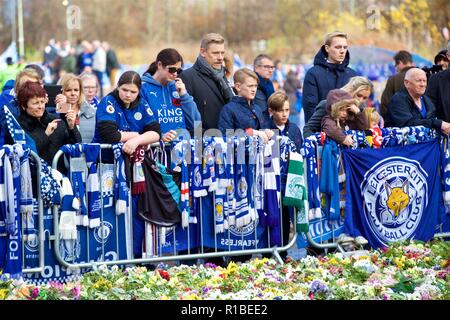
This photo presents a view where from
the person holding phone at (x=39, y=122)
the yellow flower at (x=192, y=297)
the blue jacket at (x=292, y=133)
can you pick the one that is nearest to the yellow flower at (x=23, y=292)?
the yellow flower at (x=192, y=297)

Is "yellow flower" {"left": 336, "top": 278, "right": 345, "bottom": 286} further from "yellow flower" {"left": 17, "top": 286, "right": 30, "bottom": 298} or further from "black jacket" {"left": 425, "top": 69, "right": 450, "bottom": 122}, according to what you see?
"black jacket" {"left": 425, "top": 69, "right": 450, "bottom": 122}

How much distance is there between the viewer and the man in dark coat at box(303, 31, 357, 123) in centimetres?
1441

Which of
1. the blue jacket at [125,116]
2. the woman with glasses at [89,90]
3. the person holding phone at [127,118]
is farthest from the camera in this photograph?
the woman with glasses at [89,90]

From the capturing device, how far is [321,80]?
14.4m

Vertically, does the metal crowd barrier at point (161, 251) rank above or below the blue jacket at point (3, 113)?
below

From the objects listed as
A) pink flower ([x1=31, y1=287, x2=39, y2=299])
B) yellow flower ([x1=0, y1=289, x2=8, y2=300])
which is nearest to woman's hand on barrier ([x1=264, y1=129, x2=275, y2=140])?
pink flower ([x1=31, y1=287, x2=39, y2=299])

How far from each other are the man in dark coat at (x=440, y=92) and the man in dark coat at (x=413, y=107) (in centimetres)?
59

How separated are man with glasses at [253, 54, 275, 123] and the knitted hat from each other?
2.24 ft

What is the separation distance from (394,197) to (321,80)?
178cm

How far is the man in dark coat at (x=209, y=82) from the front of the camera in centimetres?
1346

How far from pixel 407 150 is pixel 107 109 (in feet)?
11.6

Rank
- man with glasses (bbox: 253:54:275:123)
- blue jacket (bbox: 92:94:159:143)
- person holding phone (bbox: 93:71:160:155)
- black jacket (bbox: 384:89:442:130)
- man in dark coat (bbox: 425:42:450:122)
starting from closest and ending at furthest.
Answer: person holding phone (bbox: 93:71:160:155)
blue jacket (bbox: 92:94:159:143)
black jacket (bbox: 384:89:442:130)
man with glasses (bbox: 253:54:275:123)
man in dark coat (bbox: 425:42:450:122)

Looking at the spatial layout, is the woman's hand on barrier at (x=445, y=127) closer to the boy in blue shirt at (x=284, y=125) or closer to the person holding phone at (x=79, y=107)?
the boy in blue shirt at (x=284, y=125)
